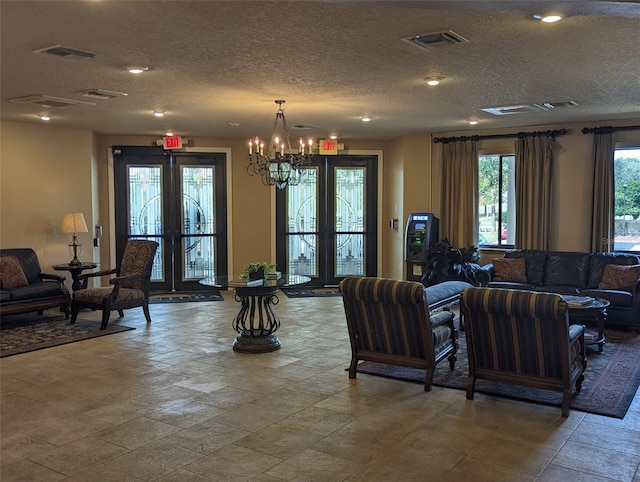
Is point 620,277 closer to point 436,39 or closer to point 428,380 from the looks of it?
point 428,380

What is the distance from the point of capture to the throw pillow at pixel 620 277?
22.2 ft

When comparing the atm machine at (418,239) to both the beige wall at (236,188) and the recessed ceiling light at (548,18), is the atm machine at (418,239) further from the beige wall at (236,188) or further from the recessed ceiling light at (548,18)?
the recessed ceiling light at (548,18)

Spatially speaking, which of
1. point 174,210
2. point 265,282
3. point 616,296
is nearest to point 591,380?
point 616,296

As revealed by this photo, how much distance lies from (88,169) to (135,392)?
516 centimetres

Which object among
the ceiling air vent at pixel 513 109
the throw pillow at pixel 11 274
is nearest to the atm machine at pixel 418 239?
the ceiling air vent at pixel 513 109

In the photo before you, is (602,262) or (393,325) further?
(602,262)

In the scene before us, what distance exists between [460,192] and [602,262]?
2.35m

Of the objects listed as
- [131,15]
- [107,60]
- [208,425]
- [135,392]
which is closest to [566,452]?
[208,425]

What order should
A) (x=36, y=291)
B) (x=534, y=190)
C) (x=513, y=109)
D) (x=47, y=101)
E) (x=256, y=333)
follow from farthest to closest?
Result: (x=534, y=190) → (x=36, y=291) → (x=513, y=109) → (x=47, y=101) → (x=256, y=333)

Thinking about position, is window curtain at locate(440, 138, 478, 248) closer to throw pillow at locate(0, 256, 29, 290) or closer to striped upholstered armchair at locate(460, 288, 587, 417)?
striped upholstered armchair at locate(460, 288, 587, 417)

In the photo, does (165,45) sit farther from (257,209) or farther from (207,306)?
(257,209)

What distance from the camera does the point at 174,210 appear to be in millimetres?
9648

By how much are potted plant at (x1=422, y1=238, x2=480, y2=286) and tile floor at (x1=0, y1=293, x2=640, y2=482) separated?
3288 millimetres

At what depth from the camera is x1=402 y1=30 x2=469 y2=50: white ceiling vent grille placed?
3805 mm
